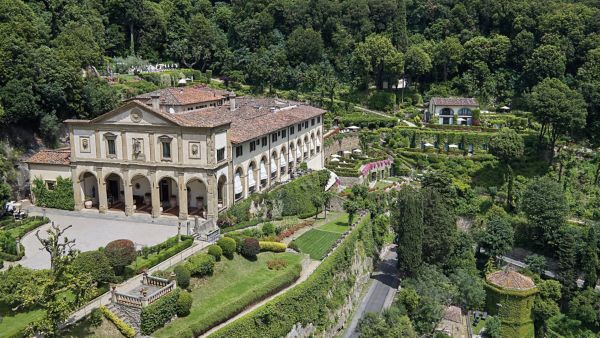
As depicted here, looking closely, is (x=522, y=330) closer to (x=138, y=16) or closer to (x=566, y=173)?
(x=566, y=173)

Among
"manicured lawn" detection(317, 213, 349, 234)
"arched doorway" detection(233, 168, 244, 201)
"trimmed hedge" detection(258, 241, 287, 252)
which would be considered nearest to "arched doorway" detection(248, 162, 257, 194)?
"arched doorway" detection(233, 168, 244, 201)

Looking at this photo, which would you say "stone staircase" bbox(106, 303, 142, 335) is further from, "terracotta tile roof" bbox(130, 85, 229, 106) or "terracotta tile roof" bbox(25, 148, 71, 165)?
"terracotta tile roof" bbox(130, 85, 229, 106)

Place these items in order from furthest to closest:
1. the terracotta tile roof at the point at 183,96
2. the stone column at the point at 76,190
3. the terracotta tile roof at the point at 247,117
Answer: the terracotta tile roof at the point at 183,96, the stone column at the point at 76,190, the terracotta tile roof at the point at 247,117

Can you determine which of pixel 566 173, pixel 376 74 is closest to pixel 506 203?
pixel 566 173

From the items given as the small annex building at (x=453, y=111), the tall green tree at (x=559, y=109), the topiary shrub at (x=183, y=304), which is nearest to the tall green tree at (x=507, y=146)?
the tall green tree at (x=559, y=109)

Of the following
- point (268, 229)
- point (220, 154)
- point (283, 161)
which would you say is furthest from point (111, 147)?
point (283, 161)

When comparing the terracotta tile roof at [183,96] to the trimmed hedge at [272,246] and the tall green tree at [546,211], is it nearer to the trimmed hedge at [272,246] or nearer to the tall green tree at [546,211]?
the trimmed hedge at [272,246]
